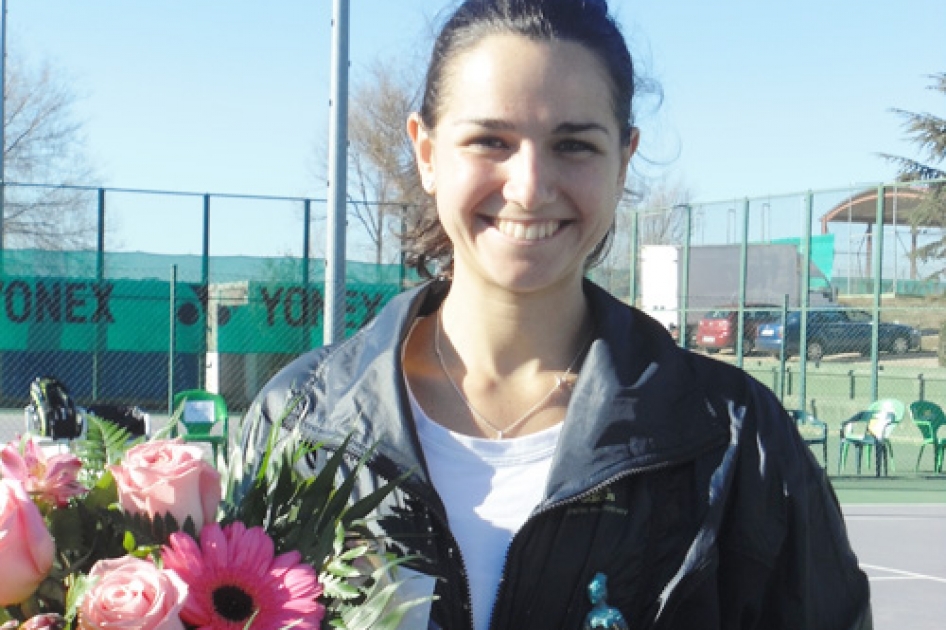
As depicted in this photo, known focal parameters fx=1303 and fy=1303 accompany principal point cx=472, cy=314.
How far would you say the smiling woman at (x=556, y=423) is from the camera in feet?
5.90

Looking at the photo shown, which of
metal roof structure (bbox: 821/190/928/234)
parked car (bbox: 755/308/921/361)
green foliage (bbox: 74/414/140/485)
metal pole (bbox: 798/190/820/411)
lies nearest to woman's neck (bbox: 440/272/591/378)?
green foliage (bbox: 74/414/140/485)

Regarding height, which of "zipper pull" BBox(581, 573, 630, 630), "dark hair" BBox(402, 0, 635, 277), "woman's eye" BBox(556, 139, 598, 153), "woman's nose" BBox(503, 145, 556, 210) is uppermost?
"dark hair" BBox(402, 0, 635, 277)

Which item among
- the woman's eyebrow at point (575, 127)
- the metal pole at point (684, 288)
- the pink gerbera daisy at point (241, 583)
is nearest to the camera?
the pink gerbera daisy at point (241, 583)

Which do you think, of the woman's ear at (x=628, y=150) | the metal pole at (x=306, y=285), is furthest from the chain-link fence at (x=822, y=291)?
the woman's ear at (x=628, y=150)

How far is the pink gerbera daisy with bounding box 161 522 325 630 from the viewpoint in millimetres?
1281

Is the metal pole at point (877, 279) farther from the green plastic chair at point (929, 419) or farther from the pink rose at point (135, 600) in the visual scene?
the pink rose at point (135, 600)

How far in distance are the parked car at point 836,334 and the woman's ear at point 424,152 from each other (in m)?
14.5

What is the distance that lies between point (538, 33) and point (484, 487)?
0.66 meters

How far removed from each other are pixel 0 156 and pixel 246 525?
58.6 ft

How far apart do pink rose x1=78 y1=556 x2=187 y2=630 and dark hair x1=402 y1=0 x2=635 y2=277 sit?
97cm

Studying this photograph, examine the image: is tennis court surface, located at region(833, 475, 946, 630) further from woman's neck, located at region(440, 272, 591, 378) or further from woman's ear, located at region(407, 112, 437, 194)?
woman's ear, located at region(407, 112, 437, 194)

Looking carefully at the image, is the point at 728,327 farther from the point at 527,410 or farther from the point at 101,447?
the point at 101,447

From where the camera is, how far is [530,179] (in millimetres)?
1852

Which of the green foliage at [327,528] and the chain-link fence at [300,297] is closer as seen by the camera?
the green foliage at [327,528]
